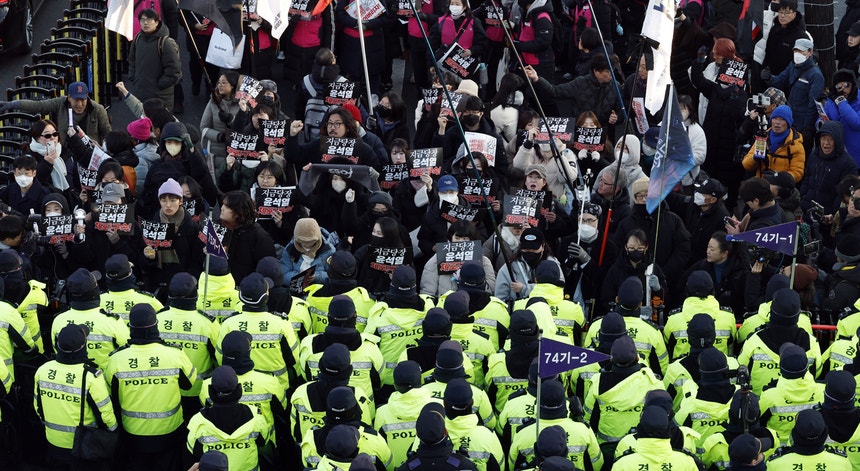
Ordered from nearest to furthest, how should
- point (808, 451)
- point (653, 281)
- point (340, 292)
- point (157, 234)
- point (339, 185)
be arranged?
1. point (808, 451)
2. point (340, 292)
3. point (653, 281)
4. point (157, 234)
5. point (339, 185)

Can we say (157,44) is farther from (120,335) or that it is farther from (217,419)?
(217,419)

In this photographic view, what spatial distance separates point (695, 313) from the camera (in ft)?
39.3

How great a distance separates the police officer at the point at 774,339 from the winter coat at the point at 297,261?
13.2ft

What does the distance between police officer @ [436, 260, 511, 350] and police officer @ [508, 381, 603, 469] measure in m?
1.76

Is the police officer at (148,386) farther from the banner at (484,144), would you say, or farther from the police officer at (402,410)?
the banner at (484,144)

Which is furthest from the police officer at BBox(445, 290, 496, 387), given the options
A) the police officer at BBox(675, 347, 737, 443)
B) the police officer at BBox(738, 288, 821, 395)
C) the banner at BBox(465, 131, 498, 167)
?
the banner at BBox(465, 131, 498, 167)

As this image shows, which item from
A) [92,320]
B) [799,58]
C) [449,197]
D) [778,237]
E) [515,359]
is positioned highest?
[799,58]

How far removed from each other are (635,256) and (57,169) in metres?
6.05

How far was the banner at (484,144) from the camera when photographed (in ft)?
50.2

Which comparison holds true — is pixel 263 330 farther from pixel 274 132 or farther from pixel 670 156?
pixel 274 132

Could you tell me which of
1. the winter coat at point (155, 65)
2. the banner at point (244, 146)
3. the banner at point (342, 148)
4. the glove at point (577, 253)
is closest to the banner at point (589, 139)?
the glove at point (577, 253)

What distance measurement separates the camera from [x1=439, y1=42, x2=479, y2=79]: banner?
17.3 metres

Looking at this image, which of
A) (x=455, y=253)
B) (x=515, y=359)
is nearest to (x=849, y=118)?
(x=455, y=253)

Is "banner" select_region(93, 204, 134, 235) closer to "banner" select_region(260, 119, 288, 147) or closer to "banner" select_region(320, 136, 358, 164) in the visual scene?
"banner" select_region(260, 119, 288, 147)
